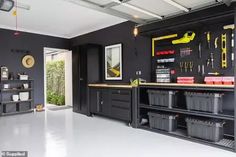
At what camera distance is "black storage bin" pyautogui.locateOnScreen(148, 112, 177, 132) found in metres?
3.70

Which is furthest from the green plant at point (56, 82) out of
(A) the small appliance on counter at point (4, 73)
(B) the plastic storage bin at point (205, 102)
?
(B) the plastic storage bin at point (205, 102)

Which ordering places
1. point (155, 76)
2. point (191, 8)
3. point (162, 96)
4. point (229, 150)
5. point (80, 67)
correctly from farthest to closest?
point (80, 67)
point (155, 76)
point (162, 96)
point (191, 8)
point (229, 150)

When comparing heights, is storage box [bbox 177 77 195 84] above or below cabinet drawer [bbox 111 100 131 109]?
above

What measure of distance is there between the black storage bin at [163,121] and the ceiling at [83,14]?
6.92 feet

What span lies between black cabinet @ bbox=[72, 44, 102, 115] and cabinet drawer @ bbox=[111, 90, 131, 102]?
1381 mm

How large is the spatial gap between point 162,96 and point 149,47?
4.76 ft

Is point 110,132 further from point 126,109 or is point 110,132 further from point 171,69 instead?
point 171,69

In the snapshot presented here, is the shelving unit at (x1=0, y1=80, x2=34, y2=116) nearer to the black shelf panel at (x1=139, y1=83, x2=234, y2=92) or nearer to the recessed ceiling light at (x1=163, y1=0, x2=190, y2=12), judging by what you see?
the black shelf panel at (x1=139, y1=83, x2=234, y2=92)

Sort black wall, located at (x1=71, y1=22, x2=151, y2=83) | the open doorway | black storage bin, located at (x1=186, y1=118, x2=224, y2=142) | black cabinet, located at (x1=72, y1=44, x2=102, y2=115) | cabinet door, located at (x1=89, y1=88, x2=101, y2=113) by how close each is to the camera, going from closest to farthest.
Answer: black storage bin, located at (x1=186, y1=118, x2=224, y2=142) → black wall, located at (x1=71, y1=22, x2=151, y2=83) → cabinet door, located at (x1=89, y1=88, x2=101, y2=113) → black cabinet, located at (x1=72, y1=44, x2=102, y2=115) → the open doorway

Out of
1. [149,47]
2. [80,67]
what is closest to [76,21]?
[80,67]

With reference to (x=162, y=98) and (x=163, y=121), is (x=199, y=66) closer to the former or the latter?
(x=162, y=98)

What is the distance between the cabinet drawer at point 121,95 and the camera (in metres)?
4.37

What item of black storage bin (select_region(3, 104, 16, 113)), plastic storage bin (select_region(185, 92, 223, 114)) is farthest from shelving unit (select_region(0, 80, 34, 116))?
plastic storage bin (select_region(185, 92, 223, 114))

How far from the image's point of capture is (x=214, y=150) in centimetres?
293
